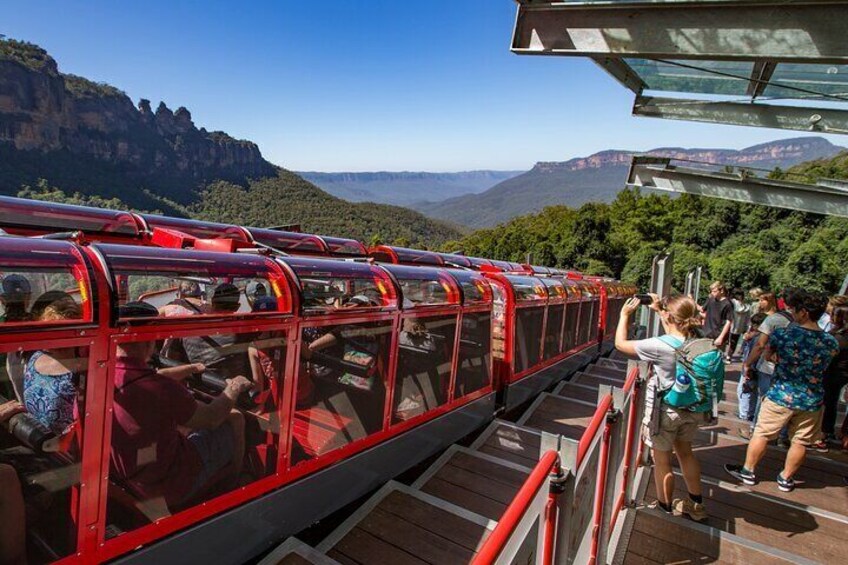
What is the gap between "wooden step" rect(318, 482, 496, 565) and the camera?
341cm

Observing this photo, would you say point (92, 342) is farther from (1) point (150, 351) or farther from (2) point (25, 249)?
(2) point (25, 249)

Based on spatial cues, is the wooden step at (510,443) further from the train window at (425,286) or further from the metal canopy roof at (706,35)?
the metal canopy roof at (706,35)

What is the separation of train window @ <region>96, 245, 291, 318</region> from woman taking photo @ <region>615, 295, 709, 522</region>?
109 inches

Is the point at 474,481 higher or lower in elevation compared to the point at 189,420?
lower

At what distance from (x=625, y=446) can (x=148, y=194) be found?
112 metres

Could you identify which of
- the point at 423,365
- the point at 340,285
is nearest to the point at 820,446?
the point at 423,365

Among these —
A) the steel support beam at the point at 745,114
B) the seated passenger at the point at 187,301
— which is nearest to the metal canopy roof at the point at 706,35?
the steel support beam at the point at 745,114

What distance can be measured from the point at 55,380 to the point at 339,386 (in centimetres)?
196

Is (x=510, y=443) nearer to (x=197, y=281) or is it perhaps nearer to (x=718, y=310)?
(x=197, y=281)

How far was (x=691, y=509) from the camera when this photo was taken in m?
4.01

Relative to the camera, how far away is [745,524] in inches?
157

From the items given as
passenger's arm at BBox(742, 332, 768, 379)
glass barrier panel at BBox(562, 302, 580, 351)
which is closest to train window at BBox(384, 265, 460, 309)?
passenger's arm at BBox(742, 332, 768, 379)

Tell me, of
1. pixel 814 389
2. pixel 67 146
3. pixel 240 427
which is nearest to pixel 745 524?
pixel 814 389

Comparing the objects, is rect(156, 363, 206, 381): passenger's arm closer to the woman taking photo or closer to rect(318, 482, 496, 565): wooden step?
rect(318, 482, 496, 565): wooden step
